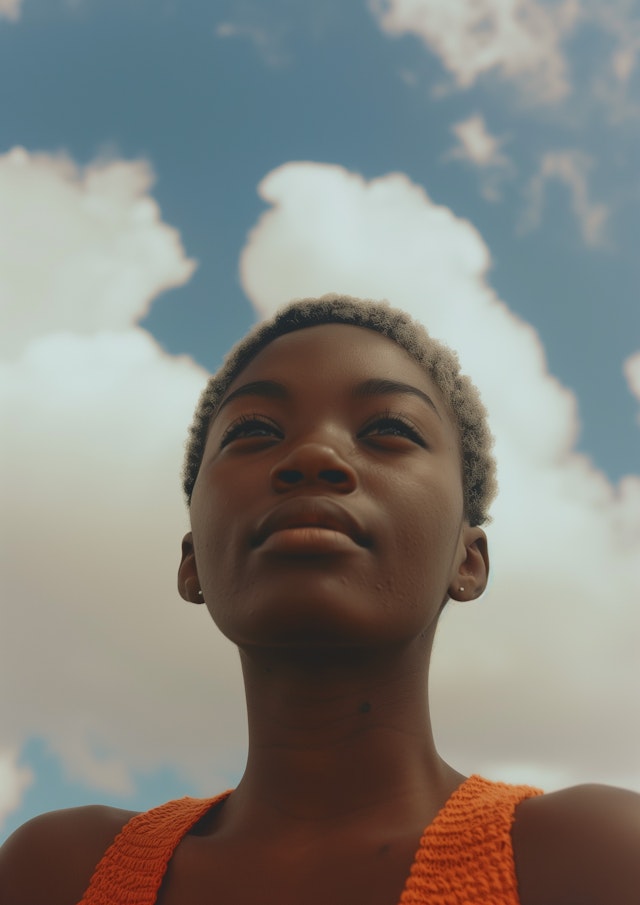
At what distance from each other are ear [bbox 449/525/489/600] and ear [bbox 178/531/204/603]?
88 cm

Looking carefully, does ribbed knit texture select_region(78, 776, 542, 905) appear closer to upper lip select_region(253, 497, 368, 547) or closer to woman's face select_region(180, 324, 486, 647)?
woman's face select_region(180, 324, 486, 647)

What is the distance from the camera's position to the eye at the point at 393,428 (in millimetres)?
2598

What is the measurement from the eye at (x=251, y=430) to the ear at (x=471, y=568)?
2.42 ft

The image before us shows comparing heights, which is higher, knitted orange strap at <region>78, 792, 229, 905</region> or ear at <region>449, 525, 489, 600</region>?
ear at <region>449, 525, 489, 600</region>

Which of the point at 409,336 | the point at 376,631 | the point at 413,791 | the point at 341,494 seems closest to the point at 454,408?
the point at 409,336

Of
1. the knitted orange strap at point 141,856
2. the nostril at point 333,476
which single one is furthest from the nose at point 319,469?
the knitted orange strap at point 141,856

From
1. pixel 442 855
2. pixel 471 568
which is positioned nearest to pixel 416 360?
pixel 471 568

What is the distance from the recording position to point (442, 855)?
2080 mm

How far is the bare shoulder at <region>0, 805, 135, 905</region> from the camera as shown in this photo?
249 cm

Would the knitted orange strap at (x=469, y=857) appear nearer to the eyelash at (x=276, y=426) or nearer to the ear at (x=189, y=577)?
the eyelash at (x=276, y=426)

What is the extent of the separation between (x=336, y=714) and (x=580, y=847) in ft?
2.38

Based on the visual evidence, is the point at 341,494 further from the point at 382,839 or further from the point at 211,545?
the point at 382,839

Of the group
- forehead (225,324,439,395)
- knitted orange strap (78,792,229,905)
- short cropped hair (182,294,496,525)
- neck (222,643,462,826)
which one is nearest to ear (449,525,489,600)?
short cropped hair (182,294,496,525)

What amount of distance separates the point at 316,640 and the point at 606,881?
867 millimetres
